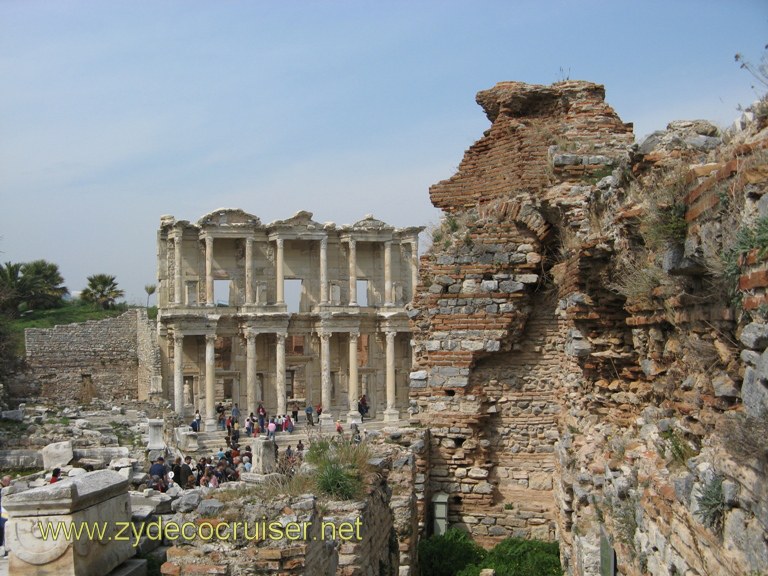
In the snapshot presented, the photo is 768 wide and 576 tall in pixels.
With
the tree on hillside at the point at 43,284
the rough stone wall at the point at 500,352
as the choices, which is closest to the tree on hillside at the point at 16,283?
the tree on hillside at the point at 43,284

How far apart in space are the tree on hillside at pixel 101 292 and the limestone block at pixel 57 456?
42.6 m

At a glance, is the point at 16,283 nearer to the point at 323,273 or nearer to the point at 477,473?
the point at 323,273

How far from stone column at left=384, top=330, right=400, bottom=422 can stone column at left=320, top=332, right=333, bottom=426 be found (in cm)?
281

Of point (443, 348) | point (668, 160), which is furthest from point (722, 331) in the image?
point (443, 348)

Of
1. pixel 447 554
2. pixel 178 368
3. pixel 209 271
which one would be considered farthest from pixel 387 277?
pixel 447 554

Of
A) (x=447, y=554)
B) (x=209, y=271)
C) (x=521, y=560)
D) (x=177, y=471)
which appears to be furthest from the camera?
(x=209, y=271)

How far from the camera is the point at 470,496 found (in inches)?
435

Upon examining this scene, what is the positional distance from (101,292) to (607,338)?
172 feet

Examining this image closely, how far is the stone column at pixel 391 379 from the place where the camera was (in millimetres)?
38688

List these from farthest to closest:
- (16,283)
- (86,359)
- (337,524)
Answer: (16,283) → (86,359) → (337,524)

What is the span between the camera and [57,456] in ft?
49.3

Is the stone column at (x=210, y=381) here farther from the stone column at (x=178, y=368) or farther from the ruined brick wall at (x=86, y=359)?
the ruined brick wall at (x=86, y=359)

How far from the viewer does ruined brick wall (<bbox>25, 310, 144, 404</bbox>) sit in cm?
4300

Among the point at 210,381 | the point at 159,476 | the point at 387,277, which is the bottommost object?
the point at 159,476
